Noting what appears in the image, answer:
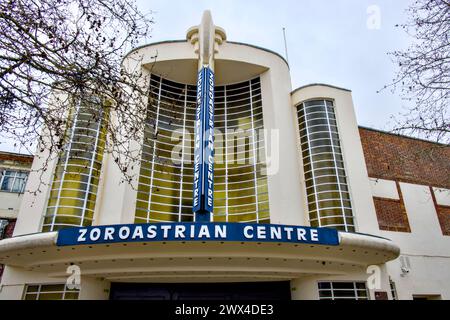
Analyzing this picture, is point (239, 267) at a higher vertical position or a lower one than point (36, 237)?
lower

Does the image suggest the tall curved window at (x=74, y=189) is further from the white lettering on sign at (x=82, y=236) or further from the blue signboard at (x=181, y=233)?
the white lettering on sign at (x=82, y=236)

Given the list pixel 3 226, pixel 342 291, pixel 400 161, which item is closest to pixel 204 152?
pixel 342 291

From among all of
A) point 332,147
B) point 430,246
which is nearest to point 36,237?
point 332,147

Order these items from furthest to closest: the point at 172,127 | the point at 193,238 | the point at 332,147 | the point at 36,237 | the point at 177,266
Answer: the point at 172,127, the point at 332,147, the point at 177,266, the point at 36,237, the point at 193,238

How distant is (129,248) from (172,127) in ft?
23.1

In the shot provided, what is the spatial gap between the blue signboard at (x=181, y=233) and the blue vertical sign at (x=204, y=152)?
2638mm

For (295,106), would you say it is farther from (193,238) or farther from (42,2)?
(42,2)

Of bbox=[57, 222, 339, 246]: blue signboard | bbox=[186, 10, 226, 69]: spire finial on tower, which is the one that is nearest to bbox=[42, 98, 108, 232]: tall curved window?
bbox=[57, 222, 339, 246]: blue signboard

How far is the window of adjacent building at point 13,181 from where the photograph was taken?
17.0 metres

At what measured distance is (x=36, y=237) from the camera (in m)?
10.2

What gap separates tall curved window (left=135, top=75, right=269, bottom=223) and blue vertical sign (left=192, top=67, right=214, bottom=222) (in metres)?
1.25

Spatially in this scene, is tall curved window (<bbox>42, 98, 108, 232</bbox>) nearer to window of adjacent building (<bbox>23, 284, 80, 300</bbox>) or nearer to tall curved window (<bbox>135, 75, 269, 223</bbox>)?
tall curved window (<bbox>135, 75, 269, 223</bbox>)

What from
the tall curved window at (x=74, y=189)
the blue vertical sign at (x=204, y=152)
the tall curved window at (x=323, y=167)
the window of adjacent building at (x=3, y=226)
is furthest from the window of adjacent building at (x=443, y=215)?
the window of adjacent building at (x=3, y=226)

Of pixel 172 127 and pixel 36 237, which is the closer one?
pixel 36 237
